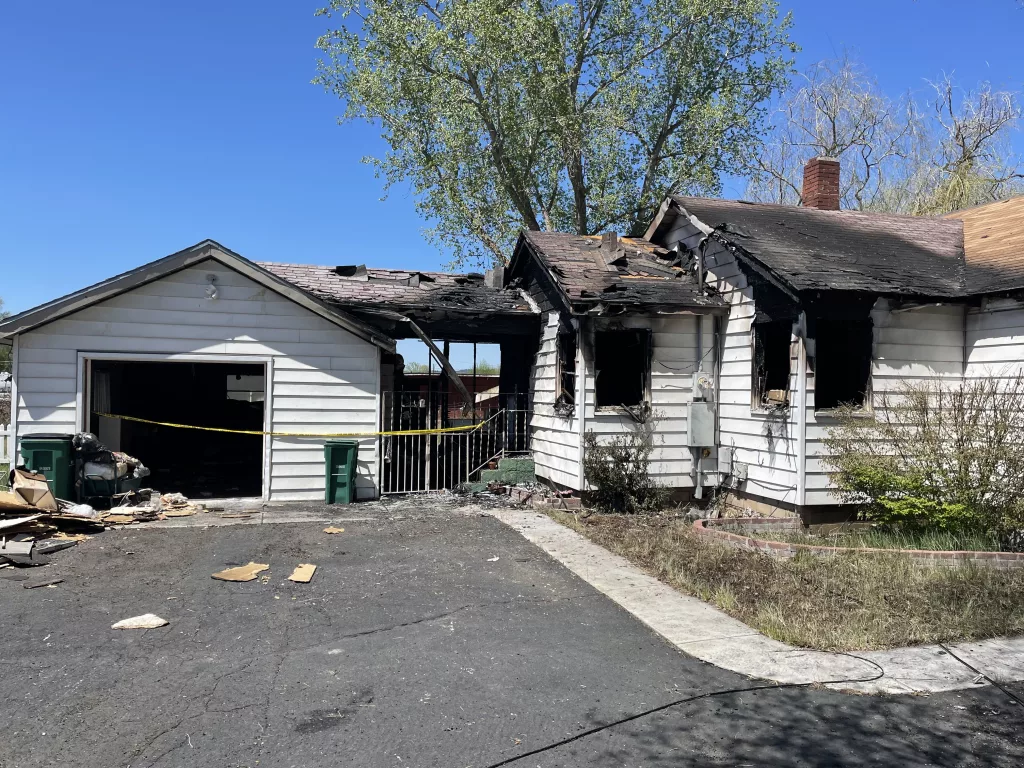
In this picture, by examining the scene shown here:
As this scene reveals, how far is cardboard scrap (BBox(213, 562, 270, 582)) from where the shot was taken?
23.8 feet

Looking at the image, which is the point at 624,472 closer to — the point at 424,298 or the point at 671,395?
the point at 671,395

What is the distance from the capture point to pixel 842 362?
1035 cm

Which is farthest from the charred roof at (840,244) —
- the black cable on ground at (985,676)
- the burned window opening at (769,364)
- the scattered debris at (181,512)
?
the scattered debris at (181,512)

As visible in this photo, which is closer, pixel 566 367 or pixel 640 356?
pixel 640 356

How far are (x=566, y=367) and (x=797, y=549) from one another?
5025mm

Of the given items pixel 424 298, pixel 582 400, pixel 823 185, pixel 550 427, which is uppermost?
pixel 823 185

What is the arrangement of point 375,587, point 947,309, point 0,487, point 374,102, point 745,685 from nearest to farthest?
point 745,685 → point 375,587 → point 947,309 → point 0,487 → point 374,102

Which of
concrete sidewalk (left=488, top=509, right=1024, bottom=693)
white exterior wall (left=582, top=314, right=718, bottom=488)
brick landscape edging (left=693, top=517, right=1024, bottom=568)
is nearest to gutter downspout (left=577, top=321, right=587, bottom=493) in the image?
white exterior wall (left=582, top=314, right=718, bottom=488)

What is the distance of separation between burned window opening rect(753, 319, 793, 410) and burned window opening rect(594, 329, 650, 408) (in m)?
1.68

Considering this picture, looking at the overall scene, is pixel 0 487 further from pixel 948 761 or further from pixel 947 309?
pixel 947 309

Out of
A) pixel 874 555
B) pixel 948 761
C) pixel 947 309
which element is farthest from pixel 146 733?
pixel 947 309

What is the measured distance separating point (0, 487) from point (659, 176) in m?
20.8

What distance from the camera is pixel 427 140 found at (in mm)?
24281

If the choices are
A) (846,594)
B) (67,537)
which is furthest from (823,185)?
(67,537)
